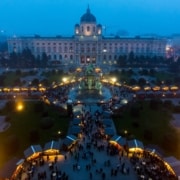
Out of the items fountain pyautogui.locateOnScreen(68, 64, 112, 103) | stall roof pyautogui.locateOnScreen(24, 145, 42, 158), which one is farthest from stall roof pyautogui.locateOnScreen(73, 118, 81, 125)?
fountain pyautogui.locateOnScreen(68, 64, 112, 103)

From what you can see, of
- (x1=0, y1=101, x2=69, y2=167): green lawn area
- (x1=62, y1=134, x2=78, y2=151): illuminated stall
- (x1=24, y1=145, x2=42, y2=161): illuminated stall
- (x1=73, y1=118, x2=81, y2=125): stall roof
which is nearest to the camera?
(x1=24, y1=145, x2=42, y2=161): illuminated stall

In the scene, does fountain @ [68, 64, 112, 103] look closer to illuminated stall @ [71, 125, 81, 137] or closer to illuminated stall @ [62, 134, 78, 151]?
illuminated stall @ [71, 125, 81, 137]

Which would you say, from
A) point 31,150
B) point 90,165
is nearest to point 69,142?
point 31,150

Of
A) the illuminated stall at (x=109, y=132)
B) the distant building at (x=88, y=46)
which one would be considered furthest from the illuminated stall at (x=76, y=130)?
the distant building at (x=88, y=46)

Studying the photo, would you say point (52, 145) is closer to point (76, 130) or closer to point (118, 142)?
point (76, 130)

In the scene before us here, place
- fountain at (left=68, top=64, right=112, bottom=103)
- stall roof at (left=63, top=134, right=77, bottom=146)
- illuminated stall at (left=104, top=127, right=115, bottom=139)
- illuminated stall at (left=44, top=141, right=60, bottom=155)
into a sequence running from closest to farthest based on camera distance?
illuminated stall at (left=44, top=141, right=60, bottom=155) → stall roof at (left=63, top=134, right=77, bottom=146) → illuminated stall at (left=104, top=127, right=115, bottom=139) → fountain at (left=68, top=64, right=112, bottom=103)

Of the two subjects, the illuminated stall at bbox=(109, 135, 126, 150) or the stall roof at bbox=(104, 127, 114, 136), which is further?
the stall roof at bbox=(104, 127, 114, 136)

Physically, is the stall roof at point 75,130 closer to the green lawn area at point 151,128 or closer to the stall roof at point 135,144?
the green lawn area at point 151,128
